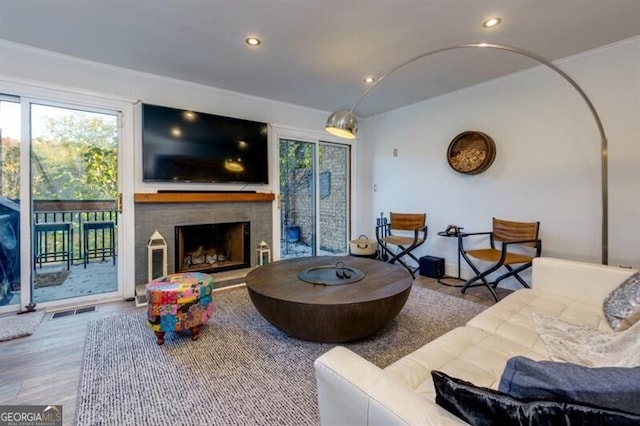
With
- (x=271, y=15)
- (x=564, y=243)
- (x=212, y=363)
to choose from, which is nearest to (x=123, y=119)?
(x=271, y=15)

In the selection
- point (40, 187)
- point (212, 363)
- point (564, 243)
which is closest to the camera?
point (212, 363)

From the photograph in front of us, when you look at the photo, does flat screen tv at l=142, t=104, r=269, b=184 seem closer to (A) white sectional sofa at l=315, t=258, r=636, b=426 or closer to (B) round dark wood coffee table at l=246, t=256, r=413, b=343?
(B) round dark wood coffee table at l=246, t=256, r=413, b=343

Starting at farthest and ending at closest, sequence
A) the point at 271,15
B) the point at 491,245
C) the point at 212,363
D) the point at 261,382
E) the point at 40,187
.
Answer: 1. the point at 491,245
2. the point at 40,187
3. the point at 271,15
4. the point at 212,363
5. the point at 261,382

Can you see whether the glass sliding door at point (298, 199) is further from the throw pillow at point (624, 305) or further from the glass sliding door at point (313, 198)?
the throw pillow at point (624, 305)

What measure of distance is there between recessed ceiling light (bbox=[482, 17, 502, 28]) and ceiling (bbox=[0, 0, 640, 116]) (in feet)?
0.17

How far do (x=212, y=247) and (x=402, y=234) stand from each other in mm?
2889

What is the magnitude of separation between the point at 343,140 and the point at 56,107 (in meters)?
3.84

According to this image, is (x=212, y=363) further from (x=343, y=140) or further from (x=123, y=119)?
(x=343, y=140)

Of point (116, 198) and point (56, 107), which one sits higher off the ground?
point (56, 107)

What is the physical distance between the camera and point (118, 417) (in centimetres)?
149

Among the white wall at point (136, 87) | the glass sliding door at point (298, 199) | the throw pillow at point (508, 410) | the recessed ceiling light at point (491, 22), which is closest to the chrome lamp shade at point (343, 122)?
the recessed ceiling light at point (491, 22)

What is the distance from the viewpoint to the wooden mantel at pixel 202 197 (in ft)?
11.0

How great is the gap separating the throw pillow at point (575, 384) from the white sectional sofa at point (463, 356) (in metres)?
0.18

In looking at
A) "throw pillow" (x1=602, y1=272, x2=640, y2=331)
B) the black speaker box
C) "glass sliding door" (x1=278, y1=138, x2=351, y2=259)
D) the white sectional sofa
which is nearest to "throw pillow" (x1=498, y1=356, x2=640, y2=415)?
the white sectional sofa
